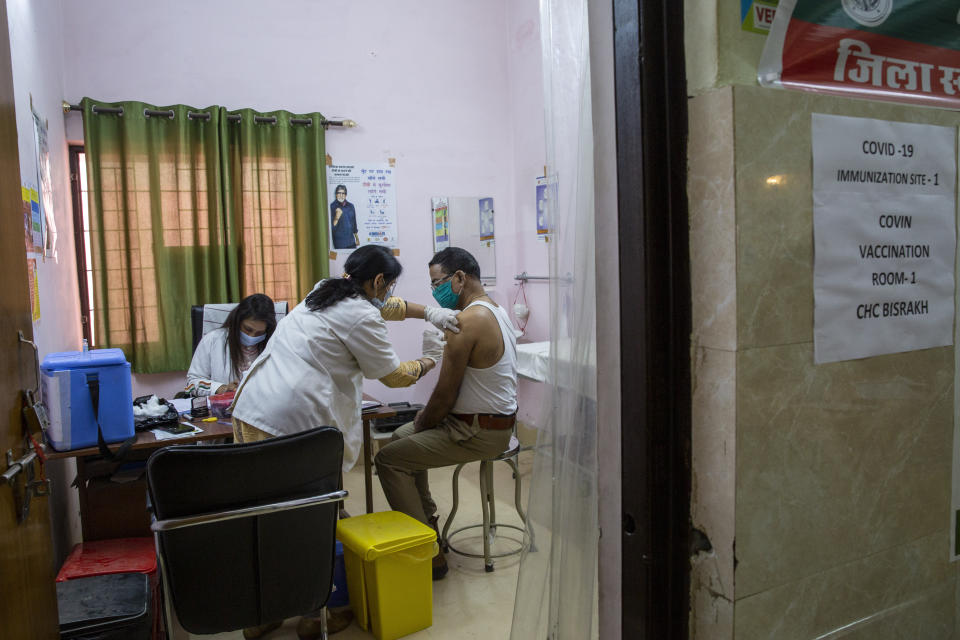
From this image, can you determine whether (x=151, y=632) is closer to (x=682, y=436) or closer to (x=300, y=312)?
(x=300, y=312)

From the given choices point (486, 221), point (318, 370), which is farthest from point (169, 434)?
point (486, 221)

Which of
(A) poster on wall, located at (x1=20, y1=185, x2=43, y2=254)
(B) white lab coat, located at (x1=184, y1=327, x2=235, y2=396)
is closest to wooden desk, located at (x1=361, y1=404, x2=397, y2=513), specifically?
(B) white lab coat, located at (x1=184, y1=327, x2=235, y2=396)

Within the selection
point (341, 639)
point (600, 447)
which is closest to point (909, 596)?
point (600, 447)

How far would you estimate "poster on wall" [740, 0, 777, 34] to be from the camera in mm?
816

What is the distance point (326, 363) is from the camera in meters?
2.26

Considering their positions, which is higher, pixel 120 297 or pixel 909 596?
pixel 120 297

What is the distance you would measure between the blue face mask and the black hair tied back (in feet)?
1.69

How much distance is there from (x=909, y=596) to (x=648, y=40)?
2.95ft

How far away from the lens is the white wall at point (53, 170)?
229 centimetres

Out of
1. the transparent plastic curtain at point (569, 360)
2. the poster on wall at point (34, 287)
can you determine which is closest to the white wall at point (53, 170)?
the poster on wall at point (34, 287)

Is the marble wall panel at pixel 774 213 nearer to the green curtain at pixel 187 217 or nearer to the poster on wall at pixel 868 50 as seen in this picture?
the poster on wall at pixel 868 50

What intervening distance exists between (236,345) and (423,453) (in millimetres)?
1153

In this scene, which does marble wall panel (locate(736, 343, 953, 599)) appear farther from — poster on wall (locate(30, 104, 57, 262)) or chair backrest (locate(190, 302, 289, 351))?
chair backrest (locate(190, 302, 289, 351))

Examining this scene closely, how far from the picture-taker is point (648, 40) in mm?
819
